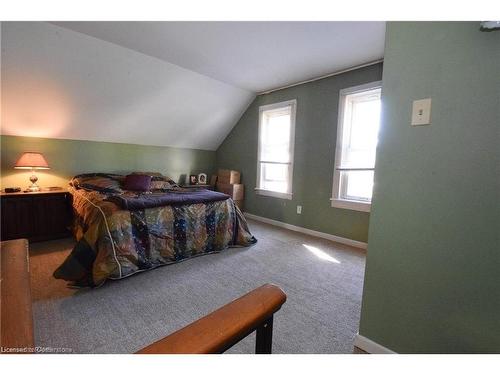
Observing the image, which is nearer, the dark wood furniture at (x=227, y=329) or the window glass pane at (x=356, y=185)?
the dark wood furniture at (x=227, y=329)

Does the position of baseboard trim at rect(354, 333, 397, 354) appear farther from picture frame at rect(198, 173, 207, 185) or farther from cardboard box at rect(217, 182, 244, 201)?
picture frame at rect(198, 173, 207, 185)

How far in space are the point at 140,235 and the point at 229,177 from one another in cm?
263

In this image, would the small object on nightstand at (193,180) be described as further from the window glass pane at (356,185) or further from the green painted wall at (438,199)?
the green painted wall at (438,199)

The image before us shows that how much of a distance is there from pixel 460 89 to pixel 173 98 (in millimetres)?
3576

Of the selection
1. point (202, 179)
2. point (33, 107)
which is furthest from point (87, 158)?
point (202, 179)

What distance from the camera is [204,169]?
529cm

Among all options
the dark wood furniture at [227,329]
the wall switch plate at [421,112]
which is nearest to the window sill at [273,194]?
the wall switch plate at [421,112]

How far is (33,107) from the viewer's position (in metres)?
2.91

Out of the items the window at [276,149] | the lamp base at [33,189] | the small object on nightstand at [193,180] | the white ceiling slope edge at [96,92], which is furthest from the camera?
the small object on nightstand at [193,180]

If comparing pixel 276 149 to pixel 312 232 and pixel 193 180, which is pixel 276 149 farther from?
pixel 193 180

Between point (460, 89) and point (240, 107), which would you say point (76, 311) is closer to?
point (460, 89)

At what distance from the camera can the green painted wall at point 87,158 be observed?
3.04 meters

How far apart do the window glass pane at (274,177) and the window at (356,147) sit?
3.26 feet

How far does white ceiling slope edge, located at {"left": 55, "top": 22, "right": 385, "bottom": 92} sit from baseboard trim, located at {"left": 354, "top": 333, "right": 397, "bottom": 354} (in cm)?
255
